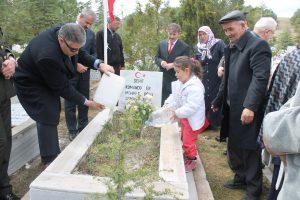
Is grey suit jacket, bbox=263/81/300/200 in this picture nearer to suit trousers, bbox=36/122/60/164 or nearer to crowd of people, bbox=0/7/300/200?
crowd of people, bbox=0/7/300/200

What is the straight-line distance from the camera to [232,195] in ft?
13.1

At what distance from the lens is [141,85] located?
241 inches

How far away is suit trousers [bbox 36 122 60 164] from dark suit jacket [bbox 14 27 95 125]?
0.26ft

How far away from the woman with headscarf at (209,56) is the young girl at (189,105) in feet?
5.88

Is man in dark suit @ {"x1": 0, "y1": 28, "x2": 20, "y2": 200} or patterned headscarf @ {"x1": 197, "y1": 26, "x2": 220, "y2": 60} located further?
patterned headscarf @ {"x1": 197, "y1": 26, "x2": 220, "y2": 60}

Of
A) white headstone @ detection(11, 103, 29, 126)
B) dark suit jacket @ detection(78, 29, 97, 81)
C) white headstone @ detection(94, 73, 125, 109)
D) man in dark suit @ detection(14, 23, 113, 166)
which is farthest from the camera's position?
dark suit jacket @ detection(78, 29, 97, 81)

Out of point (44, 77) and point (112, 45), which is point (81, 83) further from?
point (44, 77)

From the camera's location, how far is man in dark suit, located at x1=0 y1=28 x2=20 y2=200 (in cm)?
329

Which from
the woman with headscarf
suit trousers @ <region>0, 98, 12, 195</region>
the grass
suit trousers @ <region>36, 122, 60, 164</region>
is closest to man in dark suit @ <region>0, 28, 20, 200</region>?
suit trousers @ <region>0, 98, 12, 195</region>

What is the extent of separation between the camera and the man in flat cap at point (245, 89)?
3385 millimetres

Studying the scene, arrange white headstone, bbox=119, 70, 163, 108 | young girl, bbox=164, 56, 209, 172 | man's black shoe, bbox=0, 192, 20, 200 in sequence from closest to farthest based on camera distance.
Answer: man's black shoe, bbox=0, 192, 20, 200 → young girl, bbox=164, 56, 209, 172 → white headstone, bbox=119, 70, 163, 108

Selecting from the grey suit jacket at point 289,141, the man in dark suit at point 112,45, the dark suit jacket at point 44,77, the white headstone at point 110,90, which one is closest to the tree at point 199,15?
the man in dark suit at point 112,45

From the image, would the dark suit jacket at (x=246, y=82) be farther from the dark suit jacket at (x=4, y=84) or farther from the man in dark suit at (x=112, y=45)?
the man in dark suit at (x=112, y=45)

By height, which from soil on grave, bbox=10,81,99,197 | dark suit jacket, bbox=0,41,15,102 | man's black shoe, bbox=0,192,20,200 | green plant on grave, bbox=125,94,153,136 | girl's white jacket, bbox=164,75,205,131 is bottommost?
soil on grave, bbox=10,81,99,197
